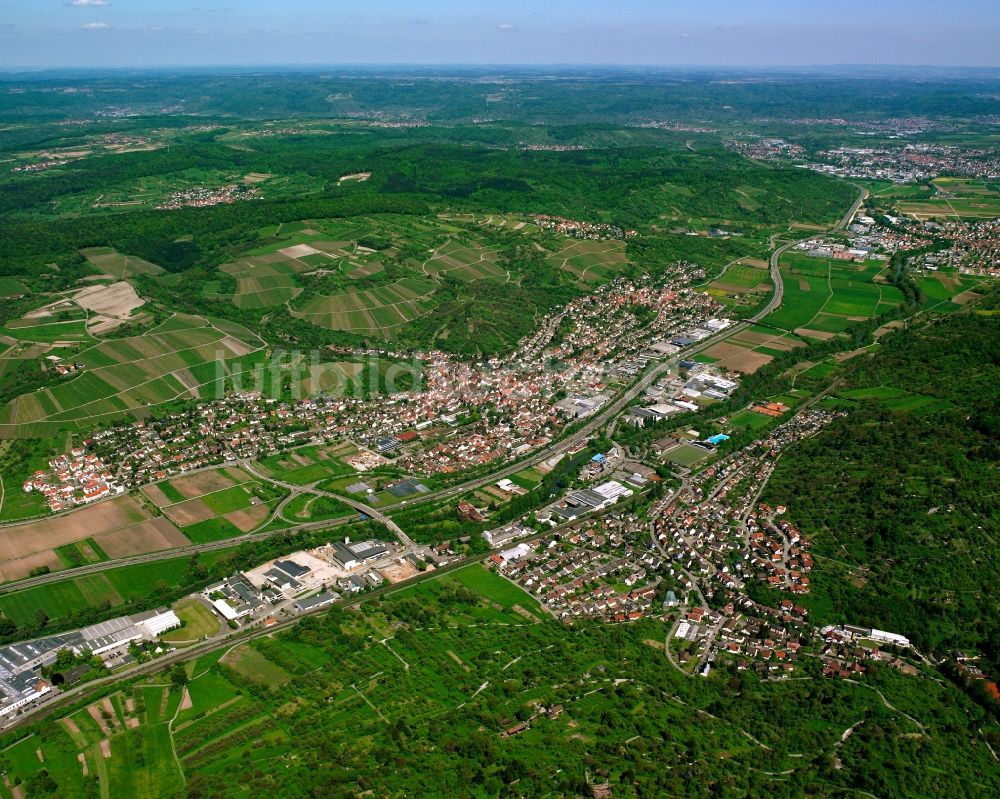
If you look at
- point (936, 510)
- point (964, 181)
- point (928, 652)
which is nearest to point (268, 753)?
point (928, 652)

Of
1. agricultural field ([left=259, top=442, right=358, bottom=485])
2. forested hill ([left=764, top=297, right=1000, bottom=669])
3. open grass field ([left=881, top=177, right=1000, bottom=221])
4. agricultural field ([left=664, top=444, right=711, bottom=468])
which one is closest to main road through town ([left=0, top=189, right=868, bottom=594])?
agricultural field ([left=259, top=442, right=358, bottom=485])

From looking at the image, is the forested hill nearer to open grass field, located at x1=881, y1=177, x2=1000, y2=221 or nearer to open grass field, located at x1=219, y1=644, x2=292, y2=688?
open grass field, located at x1=219, y1=644, x2=292, y2=688

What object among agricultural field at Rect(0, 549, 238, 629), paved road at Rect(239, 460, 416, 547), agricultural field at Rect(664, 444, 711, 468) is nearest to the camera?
agricultural field at Rect(0, 549, 238, 629)

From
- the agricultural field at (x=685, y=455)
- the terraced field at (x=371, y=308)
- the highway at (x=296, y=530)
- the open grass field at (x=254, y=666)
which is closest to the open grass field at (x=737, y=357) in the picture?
the highway at (x=296, y=530)

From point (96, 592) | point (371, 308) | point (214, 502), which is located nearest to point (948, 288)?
point (371, 308)

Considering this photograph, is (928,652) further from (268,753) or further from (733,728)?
(268,753)

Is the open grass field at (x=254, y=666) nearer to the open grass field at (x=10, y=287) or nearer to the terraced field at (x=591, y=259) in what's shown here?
the open grass field at (x=10, y=287)
